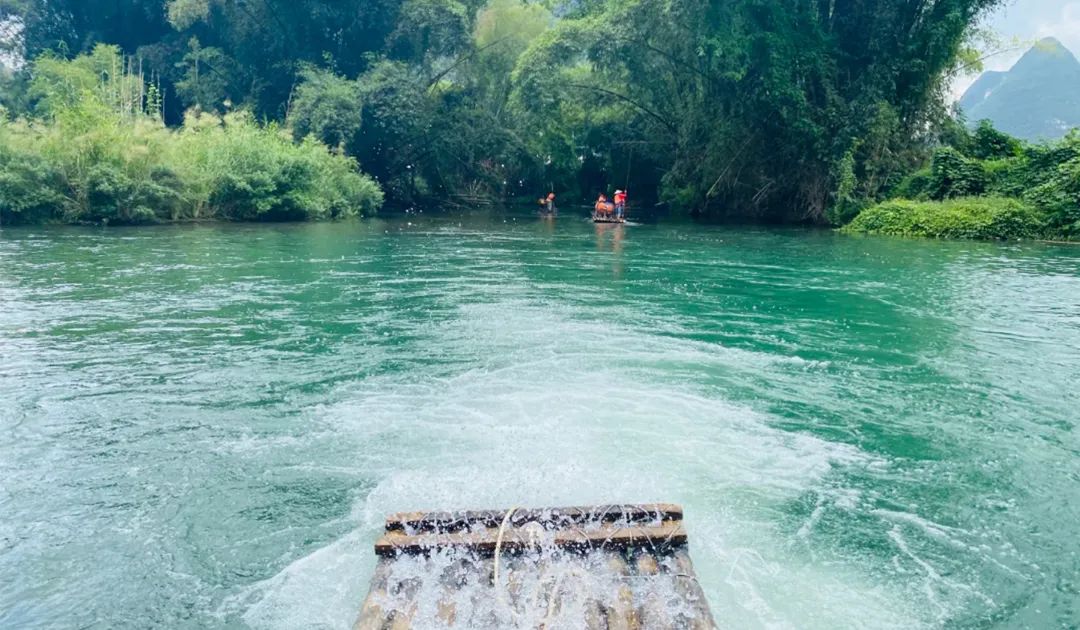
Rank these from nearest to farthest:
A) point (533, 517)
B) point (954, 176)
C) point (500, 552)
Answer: point (500, 552), point (533, 517), point (954, 176)

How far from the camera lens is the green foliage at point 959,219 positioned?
21172 mm

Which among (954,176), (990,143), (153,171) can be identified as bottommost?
(153,171)

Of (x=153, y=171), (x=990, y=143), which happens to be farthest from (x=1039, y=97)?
(x=153, y=171)

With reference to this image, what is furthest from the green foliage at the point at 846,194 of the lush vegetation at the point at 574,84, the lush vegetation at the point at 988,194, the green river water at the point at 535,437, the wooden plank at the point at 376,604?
the wooden plank at the point at 376,604

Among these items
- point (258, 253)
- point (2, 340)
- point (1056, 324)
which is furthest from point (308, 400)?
point (258, 253)

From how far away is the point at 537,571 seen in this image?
3.75 meters

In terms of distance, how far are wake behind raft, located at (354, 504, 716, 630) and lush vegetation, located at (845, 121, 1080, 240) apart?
68.5 ft

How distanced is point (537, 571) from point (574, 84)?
95.2 ft

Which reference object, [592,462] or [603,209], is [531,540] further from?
[603,209]

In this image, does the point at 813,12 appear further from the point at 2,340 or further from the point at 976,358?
the point at 2,340

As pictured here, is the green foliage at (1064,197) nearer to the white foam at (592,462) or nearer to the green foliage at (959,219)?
the green foliage at (959,219)

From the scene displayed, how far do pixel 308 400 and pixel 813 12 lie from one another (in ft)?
74.0

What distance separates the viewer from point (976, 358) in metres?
8.59

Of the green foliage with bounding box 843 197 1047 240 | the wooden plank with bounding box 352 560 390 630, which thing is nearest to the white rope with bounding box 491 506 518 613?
the wooden plank with bounding box 352 560 390 630
